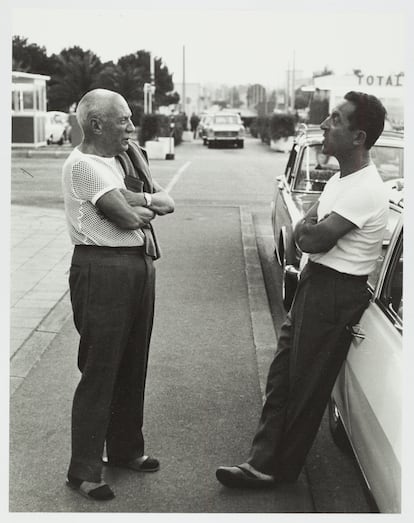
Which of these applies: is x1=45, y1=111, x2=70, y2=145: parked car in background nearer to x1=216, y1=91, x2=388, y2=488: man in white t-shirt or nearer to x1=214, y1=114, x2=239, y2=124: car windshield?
x1=214, y1=114, x2=239, y2=124: car windshield

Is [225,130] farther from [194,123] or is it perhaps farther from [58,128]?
[58,128]

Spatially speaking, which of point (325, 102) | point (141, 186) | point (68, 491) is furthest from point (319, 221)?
point (325, 102)

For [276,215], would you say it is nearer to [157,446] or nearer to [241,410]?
[241,410]

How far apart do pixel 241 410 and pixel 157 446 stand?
0.66m

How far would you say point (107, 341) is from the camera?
3.54 m

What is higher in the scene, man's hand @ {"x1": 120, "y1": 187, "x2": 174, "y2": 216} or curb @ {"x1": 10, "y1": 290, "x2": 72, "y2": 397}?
man's hand @ {"x1": 120, "y1": 187, "x2": 174, "y2": 216}

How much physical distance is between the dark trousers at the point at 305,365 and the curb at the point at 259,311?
3.86 feet

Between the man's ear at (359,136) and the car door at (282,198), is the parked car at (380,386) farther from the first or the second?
the car door at (282,198)

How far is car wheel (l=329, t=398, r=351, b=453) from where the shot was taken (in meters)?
4.12

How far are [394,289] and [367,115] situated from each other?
72 centimetres

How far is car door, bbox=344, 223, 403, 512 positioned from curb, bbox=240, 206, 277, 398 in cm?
148

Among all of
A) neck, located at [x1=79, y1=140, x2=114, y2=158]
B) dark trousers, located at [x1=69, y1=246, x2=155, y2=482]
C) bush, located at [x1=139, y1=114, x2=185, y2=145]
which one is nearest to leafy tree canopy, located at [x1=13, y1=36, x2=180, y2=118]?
neck, located at [x1=79, y1=140, x2=114, y2=158]

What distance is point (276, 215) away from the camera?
849cm

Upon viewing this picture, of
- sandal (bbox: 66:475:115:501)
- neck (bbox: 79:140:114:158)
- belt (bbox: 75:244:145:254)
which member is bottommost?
sandal (bbox: 66:475:115:501)
